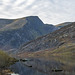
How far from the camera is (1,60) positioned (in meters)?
121

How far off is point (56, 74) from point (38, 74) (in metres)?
10.7

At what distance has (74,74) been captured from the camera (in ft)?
288

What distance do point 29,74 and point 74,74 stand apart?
23.9 metres

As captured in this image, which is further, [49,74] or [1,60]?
[1,60]

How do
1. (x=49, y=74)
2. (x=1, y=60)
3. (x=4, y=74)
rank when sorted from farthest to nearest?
(x=1, y=60) < (x=49, y=74) < (x=4, y=74)

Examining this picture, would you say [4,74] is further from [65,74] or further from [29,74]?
[65,74]

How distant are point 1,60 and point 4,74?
121 feet

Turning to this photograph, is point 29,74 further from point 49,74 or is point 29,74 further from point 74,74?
point 74,74

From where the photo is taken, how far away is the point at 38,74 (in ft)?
308

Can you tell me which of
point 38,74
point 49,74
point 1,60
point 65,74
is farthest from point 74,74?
point 1,60

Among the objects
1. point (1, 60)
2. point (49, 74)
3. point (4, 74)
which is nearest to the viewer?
point (4, 74)

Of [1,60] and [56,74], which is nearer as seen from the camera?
[56,74]

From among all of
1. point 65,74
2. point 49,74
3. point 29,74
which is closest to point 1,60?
point 29,74

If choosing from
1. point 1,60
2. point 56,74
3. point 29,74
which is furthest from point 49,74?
point 1,60
